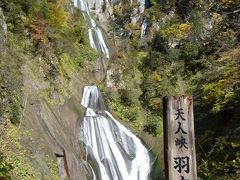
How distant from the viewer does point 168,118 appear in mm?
3117

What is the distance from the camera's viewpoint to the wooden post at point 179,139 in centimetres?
308

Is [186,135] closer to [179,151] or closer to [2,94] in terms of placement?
[179,151]

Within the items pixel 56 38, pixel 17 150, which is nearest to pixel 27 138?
pixel 17 150

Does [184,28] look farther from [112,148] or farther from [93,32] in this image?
[112,148]

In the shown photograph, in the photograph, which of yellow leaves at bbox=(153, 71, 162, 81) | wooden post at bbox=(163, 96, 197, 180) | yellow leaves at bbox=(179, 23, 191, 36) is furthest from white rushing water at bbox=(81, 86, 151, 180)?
yellow leaves at bbox=(179, 23, 191, 36)

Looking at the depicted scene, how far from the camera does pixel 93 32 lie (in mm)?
23828

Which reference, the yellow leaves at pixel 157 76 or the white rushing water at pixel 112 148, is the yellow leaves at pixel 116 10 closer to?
the yellow leaves at pixel 157 76

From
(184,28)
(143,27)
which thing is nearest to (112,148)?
(184,28)

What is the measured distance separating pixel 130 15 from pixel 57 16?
8.64 meters

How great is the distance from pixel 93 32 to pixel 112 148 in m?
12.5

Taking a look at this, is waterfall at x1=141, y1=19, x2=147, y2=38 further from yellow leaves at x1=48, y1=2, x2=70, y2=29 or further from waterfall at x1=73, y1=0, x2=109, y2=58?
yellow leaves at x1=48, y1=2, x2=70, y2=29

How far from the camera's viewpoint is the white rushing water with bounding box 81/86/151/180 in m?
12.6

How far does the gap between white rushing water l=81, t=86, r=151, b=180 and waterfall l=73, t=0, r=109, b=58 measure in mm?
7424

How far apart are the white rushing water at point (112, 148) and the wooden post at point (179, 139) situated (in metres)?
9.10
